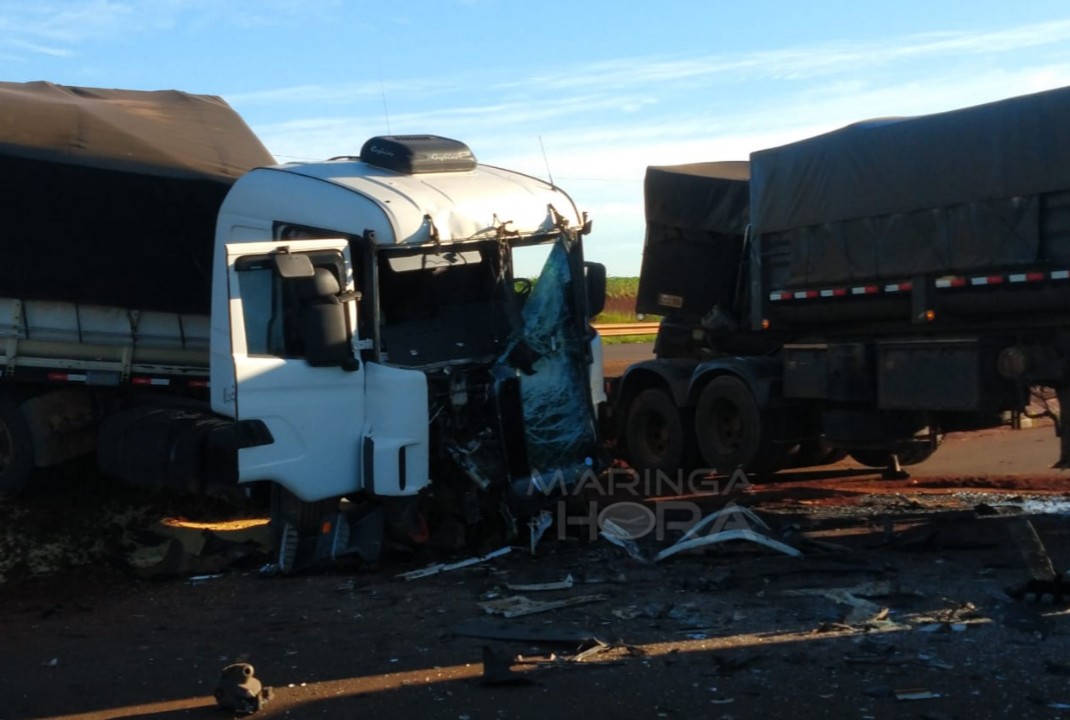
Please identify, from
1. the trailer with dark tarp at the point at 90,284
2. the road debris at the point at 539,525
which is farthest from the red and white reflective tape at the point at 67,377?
the road debris at the point at 539,525

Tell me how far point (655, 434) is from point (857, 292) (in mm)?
2912

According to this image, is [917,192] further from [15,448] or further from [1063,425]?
[15,448]

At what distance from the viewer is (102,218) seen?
1073 centimetres

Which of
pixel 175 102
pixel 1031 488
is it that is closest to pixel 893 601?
pixel 1031 488

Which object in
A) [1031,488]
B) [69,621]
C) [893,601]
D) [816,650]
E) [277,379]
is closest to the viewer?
[816,650]

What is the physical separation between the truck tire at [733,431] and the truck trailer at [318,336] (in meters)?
2.44

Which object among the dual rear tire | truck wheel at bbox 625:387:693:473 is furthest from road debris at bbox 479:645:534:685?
truck wheel at bbox 625:387:693:473

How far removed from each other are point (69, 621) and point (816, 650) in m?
4.41

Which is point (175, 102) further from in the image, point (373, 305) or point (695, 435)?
point (695, 435)

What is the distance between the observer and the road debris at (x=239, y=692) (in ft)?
18.2

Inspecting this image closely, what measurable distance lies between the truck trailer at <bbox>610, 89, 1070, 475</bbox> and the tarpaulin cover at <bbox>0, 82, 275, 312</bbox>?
15.2ft

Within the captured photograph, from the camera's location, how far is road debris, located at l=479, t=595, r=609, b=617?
721 cm

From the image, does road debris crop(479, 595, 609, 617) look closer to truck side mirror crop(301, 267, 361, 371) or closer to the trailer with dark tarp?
truck side mirror crop(301, 267, 361, 371)

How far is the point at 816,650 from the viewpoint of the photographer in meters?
6.12
